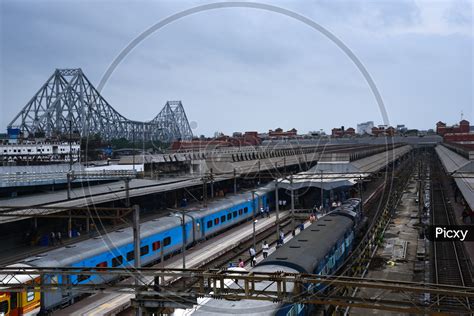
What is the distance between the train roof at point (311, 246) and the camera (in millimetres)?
12648

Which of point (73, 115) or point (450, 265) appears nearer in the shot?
point (450, 265)

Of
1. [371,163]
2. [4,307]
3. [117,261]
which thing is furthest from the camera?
[371,163]

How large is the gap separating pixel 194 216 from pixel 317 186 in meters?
15.5

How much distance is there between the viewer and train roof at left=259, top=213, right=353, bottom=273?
12.6 m

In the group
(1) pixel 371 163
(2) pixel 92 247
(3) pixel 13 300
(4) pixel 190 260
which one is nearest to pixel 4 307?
(3) pixel 13 300

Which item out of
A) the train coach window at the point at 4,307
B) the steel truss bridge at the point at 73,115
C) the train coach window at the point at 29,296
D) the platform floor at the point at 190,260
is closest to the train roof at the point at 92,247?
the train coach window at the point at 29,296

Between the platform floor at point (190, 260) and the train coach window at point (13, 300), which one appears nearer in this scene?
the train coach window at point (13, 300)

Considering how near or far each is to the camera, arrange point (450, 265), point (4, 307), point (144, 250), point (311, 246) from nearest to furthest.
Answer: point (4, 307)
point (311, 246)
point (144, 250)
point (450, 265)

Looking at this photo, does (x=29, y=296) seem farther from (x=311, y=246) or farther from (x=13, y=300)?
(x=311, y=246)

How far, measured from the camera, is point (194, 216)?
82.9 ft

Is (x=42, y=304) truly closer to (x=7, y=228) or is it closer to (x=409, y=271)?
(x=7, y=228)

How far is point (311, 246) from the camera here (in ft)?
48.6

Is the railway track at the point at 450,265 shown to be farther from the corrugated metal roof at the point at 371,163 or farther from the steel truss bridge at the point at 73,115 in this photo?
the steel truss bridge at the point at 73,115

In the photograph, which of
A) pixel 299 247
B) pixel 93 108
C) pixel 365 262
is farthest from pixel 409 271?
pixel 93 108
